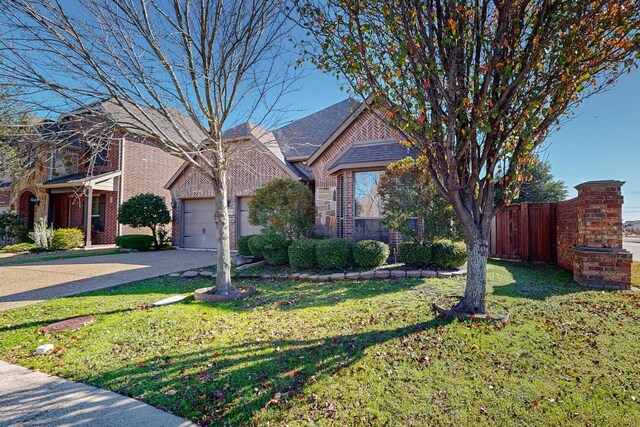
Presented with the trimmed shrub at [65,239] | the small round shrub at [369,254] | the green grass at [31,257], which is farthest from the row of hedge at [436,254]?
the trimmed shrub at [65,239]

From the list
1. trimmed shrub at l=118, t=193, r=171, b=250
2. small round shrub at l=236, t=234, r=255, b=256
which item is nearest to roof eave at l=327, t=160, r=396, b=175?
small round shrub at l=236, t=234, r=255, b=256

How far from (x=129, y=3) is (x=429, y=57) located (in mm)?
4590

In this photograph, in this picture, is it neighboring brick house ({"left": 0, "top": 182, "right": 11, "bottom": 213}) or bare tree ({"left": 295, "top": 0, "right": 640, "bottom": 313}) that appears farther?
neighboring brick house ({"left": 0, "top": 182, "right": 11, "bottom": 213})

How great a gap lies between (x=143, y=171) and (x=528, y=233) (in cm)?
1778

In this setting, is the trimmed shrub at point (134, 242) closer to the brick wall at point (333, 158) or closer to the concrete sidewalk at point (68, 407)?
the brick wall at point (333, 158)

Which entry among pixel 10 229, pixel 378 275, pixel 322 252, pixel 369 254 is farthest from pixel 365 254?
pixel 10 229

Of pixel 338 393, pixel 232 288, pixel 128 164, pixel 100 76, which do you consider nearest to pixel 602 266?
pixel 338 393

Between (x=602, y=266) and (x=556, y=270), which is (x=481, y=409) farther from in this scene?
(x=556, y=270)

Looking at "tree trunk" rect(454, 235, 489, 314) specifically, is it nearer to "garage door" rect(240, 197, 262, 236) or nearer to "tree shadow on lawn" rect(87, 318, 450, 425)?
"tree shadow on lawn" rect(87, 318, 450, 425)

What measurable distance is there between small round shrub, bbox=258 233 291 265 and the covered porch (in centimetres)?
1107

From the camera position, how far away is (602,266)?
19.9 feet

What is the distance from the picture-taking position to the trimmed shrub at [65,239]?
557 inches

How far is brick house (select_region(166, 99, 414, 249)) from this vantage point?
998cm

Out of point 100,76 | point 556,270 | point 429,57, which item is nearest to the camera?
point 429,57
